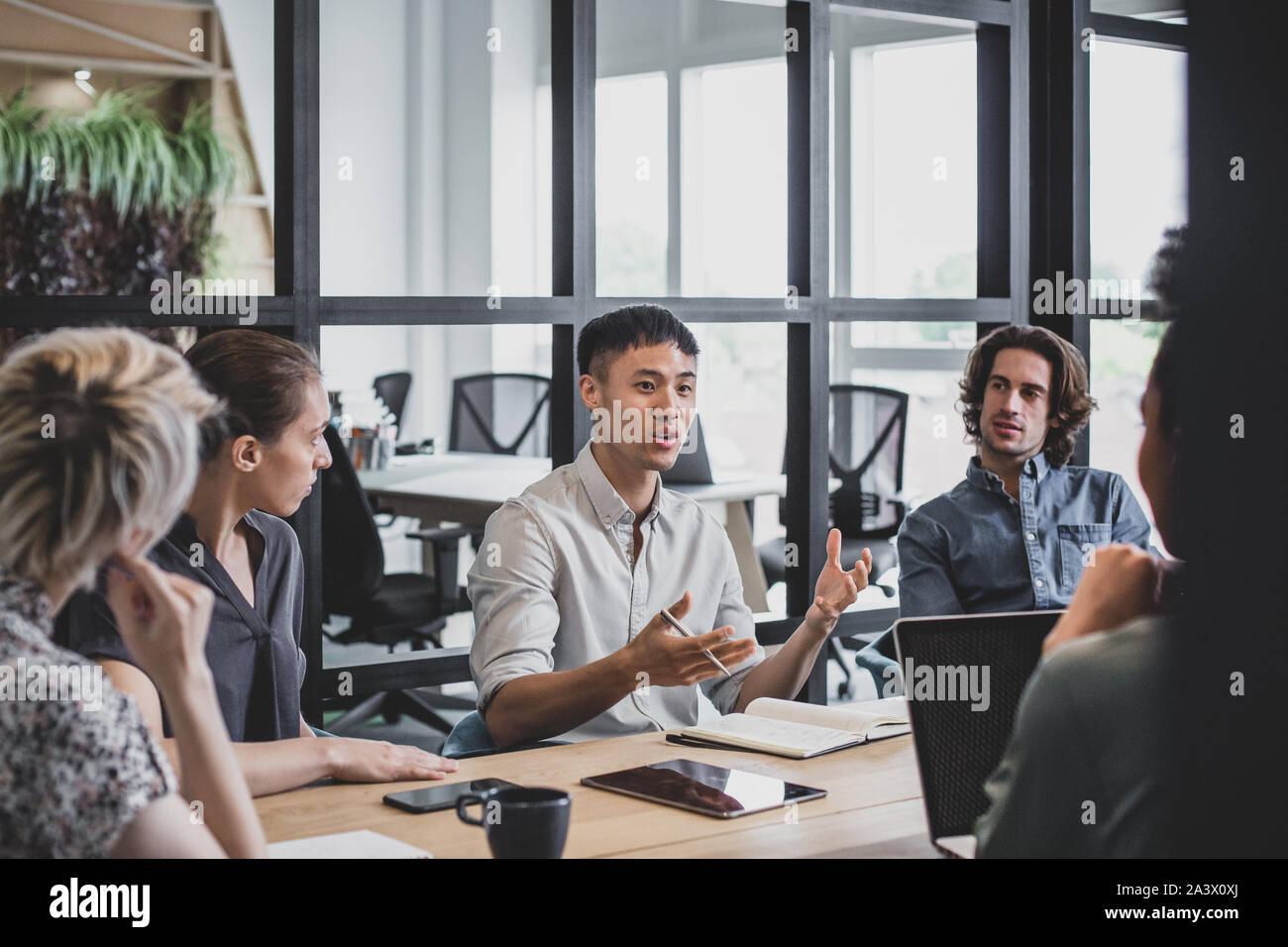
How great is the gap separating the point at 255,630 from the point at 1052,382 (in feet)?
5.73

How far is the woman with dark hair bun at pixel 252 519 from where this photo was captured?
1.91 meters

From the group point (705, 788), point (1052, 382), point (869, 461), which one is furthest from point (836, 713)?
point (869, 461)

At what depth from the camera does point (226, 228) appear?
653 centimetres

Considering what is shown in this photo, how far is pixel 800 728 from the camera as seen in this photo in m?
2.04

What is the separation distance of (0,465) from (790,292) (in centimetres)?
220

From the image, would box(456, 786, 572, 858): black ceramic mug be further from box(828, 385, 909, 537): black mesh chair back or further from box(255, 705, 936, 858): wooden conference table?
box(828, 385, 909, 537): black mesh chair back

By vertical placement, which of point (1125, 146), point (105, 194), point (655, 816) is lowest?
point (655, 816)

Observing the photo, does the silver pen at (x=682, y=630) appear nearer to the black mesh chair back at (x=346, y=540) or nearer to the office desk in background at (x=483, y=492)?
the black mesh chair back at (x=346, y=540)

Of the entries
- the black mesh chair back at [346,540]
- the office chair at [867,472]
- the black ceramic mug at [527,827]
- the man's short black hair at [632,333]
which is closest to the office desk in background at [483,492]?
the office chair at [867,472]

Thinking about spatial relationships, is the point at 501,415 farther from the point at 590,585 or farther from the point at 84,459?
the point at 84,459

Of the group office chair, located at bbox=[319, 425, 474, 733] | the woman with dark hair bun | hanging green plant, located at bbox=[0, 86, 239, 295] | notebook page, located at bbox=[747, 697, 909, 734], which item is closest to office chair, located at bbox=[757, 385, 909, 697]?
office chair, located at bbox=[319, 425, 474, 733]

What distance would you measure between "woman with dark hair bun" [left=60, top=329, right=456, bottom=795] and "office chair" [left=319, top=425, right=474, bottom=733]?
5.66 ft
